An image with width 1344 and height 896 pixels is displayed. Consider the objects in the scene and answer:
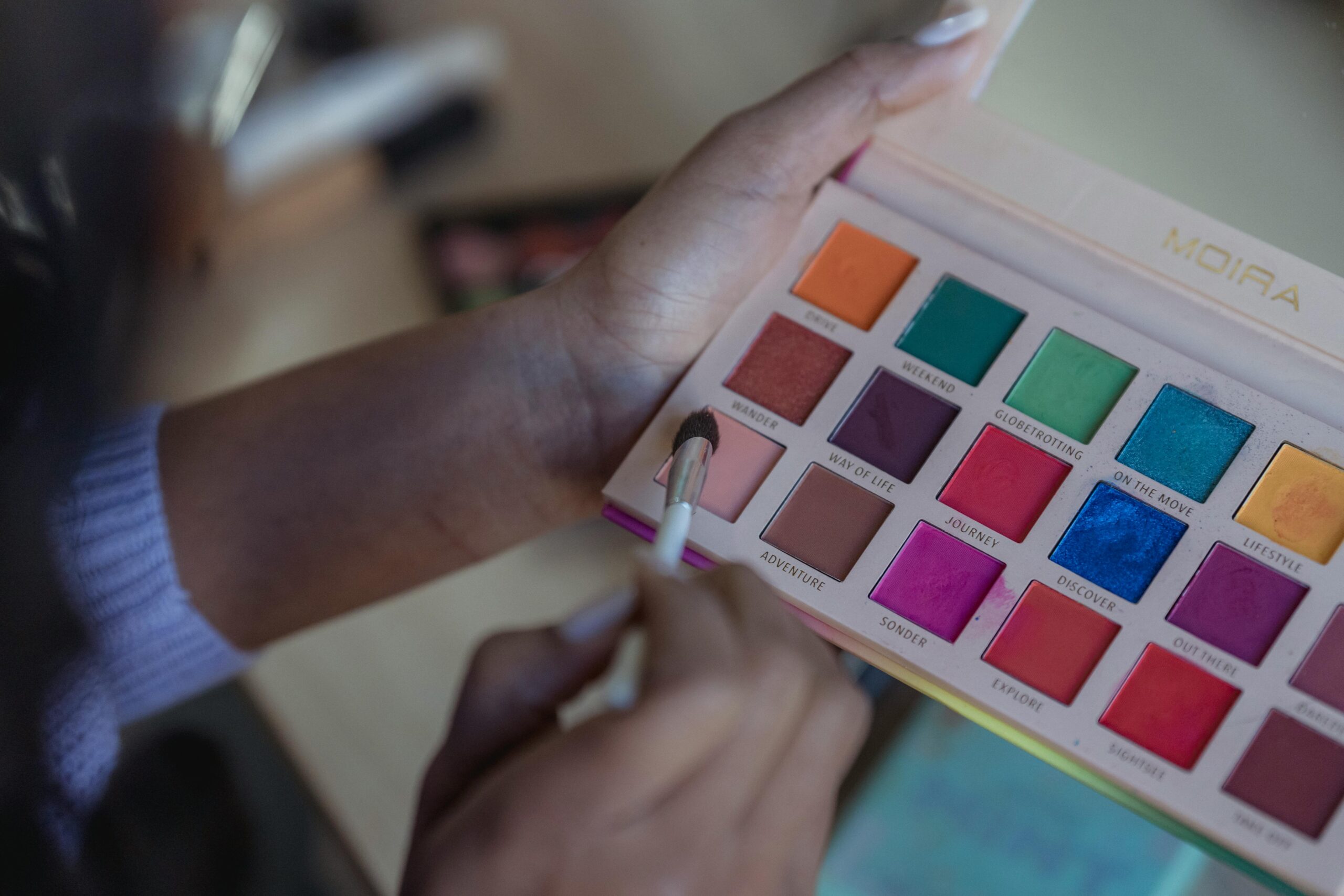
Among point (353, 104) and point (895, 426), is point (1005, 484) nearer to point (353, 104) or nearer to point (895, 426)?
point (895, 426)

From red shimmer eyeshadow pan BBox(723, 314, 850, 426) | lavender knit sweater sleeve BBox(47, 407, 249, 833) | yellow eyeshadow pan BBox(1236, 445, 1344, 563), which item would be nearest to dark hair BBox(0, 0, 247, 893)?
lavender knit sweater sleeve BBox(47, 407, 249, 833)

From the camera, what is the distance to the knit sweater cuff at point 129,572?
1.86 ft

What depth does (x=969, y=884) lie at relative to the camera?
0.58 m

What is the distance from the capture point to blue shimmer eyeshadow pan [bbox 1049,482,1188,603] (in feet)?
1.39

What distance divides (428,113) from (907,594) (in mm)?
695

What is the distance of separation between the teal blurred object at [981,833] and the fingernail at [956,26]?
38 centimetres

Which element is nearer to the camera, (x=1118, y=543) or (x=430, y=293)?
(x=1118, y=543)

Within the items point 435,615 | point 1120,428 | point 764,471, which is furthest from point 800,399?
point 435,615

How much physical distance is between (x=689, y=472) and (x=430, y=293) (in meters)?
0.51

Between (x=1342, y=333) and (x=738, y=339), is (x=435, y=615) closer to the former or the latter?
(x=738, y=339)

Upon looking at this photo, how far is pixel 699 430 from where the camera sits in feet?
1.42

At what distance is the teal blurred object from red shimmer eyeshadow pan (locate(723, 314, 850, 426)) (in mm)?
254

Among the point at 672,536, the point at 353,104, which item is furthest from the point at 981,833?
the point at 353,104

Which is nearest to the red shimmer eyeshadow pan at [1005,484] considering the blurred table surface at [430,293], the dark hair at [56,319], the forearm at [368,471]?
the forearm at [368,471]
